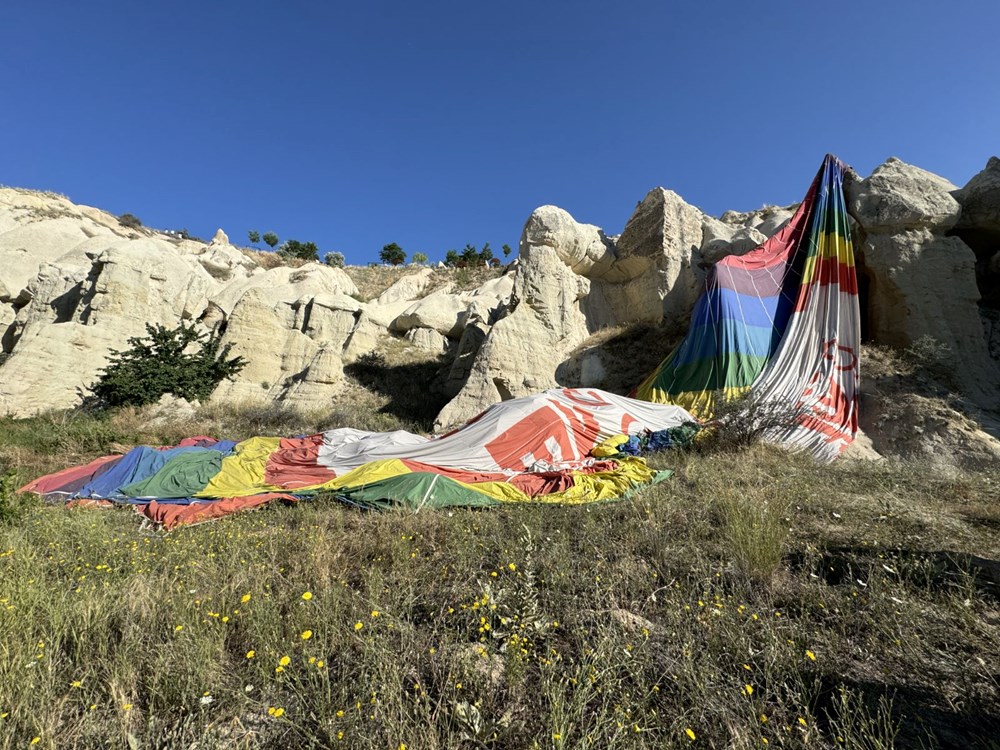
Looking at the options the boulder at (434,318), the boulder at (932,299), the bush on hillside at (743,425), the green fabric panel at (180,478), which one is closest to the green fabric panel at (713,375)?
the bush on hillside at (743,425)

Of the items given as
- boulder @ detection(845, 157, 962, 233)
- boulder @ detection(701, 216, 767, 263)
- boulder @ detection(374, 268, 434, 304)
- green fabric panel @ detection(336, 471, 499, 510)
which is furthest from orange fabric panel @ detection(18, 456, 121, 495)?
boulder @ detection(845, 157, 962, 233)

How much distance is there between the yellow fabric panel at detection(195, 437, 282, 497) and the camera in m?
4.68

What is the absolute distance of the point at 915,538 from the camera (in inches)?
109

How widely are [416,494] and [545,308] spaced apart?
26.3ft

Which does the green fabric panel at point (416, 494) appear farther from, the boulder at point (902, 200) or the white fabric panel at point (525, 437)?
the boulder at point (902, 200)

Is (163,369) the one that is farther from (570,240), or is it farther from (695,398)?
(695,398)

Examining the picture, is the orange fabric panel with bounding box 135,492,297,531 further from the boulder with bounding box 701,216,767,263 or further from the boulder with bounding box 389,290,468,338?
the boulder with bounding box 701,216,767,263

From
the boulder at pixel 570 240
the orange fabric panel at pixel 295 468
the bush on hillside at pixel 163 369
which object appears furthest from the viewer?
the boulder at pixel 570 240

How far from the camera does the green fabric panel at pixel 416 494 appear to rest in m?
3.89

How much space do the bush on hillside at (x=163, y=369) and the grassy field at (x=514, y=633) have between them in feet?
27.1

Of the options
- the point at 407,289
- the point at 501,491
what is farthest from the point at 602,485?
the point at 407,289

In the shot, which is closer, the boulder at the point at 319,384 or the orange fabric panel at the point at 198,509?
the orange fabric panel at the point at 198,509

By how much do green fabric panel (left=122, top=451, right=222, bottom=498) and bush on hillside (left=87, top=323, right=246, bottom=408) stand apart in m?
6.24

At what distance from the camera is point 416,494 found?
3.95 m
